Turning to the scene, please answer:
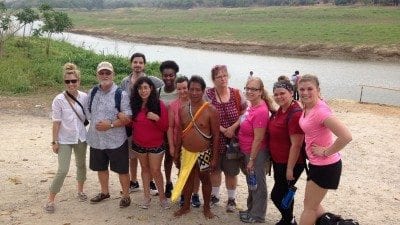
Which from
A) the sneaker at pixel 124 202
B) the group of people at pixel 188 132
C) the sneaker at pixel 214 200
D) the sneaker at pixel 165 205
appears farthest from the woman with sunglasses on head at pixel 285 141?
the sneaker at pixel 124 202

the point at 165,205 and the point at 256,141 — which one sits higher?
the point at 256,141

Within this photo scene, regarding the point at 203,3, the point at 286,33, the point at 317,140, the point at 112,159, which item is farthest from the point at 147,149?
the point at 203,3

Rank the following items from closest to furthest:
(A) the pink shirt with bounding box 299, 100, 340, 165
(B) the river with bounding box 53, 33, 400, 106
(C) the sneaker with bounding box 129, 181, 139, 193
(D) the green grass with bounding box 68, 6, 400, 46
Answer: (A) the pink shirt with bounding box 299, 100, 340, 165 < (C) the sneaker with bounding box 129, 181, 139, 193 < (B) the river with bounding box 53, 33, 400, 106 < (D) the green grass with bounding box 68, 6, 400, 46

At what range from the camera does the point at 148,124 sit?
4.93m

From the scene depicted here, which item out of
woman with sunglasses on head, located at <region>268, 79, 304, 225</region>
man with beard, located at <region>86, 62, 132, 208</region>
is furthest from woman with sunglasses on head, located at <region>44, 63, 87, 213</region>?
woman with sunglasses on head, located at <region>268, 79, 304, 225</region>

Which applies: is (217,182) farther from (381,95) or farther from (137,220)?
(381,95)

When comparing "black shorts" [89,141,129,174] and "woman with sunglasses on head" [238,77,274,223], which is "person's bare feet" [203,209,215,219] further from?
"black shorts" [89,141,129,174]

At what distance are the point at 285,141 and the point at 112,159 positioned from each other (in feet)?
6.47

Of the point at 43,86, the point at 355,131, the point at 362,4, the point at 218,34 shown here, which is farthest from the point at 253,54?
the point at 362,4

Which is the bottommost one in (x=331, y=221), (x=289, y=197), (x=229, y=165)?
(x=331, y=221)

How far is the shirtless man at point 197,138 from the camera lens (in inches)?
184

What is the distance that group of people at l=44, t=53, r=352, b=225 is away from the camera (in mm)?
4488

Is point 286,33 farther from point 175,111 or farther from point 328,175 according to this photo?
point 328,175

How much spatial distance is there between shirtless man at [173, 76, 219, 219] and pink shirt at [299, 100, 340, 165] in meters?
1.12
